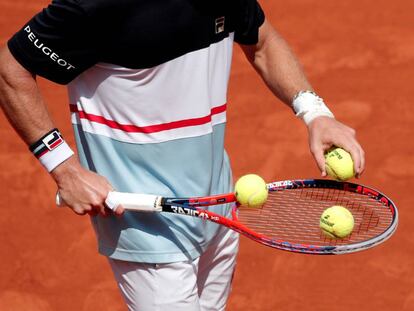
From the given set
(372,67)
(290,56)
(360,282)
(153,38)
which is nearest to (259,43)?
(290,56)

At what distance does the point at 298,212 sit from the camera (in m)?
4.25

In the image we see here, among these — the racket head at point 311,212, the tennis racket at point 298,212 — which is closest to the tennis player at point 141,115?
the tennis racket at point 298,212

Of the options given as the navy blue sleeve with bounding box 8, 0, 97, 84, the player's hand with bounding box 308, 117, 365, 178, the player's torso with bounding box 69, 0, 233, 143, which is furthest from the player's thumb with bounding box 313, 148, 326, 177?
the navy blue sleeve with bounding box 8, 0, 97, 84

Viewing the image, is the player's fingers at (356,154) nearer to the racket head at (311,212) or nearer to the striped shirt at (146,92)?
the racket head at (311,212)

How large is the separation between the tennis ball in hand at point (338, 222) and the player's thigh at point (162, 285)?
22.7 inches

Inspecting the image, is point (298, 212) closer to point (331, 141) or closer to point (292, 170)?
point (331, 141)

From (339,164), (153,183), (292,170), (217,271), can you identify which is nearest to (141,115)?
(153,183)

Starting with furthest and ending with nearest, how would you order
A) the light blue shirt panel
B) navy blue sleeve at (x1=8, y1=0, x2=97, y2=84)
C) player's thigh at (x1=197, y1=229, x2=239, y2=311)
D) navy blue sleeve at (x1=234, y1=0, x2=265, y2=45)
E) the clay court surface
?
the clay court surface < player's thigh at (x1=197, y1=229, x2=239, y2=311) < navy blue sleeve at (x1=234, y1=0, x2=265, y2=45) < the light blue shirt panel < navy blue sleeve at (x1=8, y1=0, x2=97, y2=84)

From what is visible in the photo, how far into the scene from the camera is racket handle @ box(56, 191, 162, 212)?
11.7ft

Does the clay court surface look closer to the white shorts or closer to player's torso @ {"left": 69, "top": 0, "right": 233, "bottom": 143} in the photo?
the white shorts

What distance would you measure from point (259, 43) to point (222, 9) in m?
0.50

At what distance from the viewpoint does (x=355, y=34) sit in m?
7.87

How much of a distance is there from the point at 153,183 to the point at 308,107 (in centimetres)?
76

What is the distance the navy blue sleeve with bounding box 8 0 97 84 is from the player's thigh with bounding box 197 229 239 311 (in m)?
1.05
